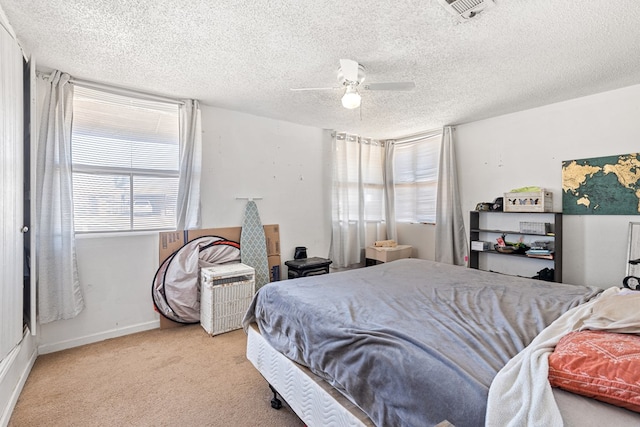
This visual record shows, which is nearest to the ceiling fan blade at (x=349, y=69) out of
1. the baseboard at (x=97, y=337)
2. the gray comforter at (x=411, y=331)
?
the gray comforter at (x=411, y=331)

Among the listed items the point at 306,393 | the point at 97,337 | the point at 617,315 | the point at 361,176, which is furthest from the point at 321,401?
the point at 361,176

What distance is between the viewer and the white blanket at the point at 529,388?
0.78 m

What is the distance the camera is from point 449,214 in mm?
4094

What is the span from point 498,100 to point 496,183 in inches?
43.0

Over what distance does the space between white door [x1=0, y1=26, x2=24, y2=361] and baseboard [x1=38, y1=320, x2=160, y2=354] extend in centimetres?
78

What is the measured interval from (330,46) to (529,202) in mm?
2824

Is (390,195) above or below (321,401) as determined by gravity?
above

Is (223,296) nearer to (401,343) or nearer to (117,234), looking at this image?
(117,234)

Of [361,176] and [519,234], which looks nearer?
[519,234]

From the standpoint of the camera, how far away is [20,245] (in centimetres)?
197

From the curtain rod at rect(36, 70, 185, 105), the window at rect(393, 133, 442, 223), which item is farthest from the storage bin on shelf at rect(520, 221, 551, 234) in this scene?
the curtain rod at rect(36, 70, 185, 105)

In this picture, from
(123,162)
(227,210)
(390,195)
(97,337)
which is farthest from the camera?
(390,195)

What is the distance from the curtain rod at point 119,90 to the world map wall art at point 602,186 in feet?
14.2

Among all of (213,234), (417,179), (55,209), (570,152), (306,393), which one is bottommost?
(306,393)
